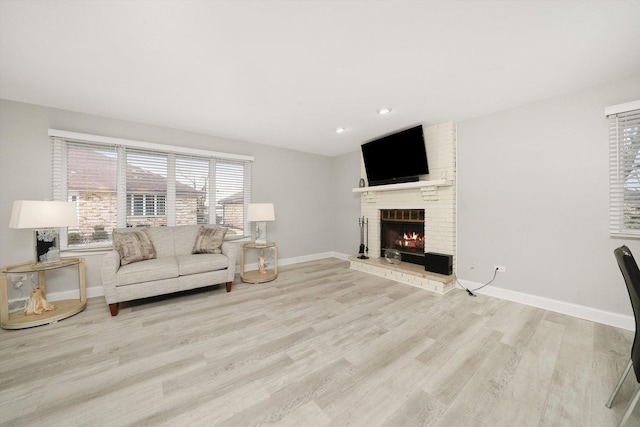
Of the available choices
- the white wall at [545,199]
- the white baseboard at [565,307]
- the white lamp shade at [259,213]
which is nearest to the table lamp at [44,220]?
the white lamp shade at [259,213]

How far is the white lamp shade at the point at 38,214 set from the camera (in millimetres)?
2248

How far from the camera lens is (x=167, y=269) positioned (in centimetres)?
278

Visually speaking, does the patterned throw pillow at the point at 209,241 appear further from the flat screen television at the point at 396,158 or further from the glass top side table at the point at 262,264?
the flat screen television at the point at 396,158

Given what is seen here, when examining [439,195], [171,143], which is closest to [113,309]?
[171,143]

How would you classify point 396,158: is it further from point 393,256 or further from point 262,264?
point 262,264

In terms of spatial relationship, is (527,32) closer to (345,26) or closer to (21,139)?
(345,26)

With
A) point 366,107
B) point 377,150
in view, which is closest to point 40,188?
point 366,107

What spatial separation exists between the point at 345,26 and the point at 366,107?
1354mm

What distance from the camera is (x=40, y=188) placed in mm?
2840

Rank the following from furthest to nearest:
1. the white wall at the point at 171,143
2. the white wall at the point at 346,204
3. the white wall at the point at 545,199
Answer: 1. the white wall at the point at 346,204
2. the white wall at the point at 171,143
3. the white wall at the point at 545,199

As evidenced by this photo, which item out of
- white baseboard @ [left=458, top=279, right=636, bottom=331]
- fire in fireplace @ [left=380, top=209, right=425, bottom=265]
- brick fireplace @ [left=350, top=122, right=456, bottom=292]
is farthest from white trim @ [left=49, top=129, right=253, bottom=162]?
white baseboard @ [left=458, top=279, right=636, bottom=331]

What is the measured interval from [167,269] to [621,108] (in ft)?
16.8

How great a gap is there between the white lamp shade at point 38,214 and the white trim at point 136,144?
1.07m

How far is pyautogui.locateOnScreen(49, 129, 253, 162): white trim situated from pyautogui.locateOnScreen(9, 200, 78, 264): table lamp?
1.03 m
